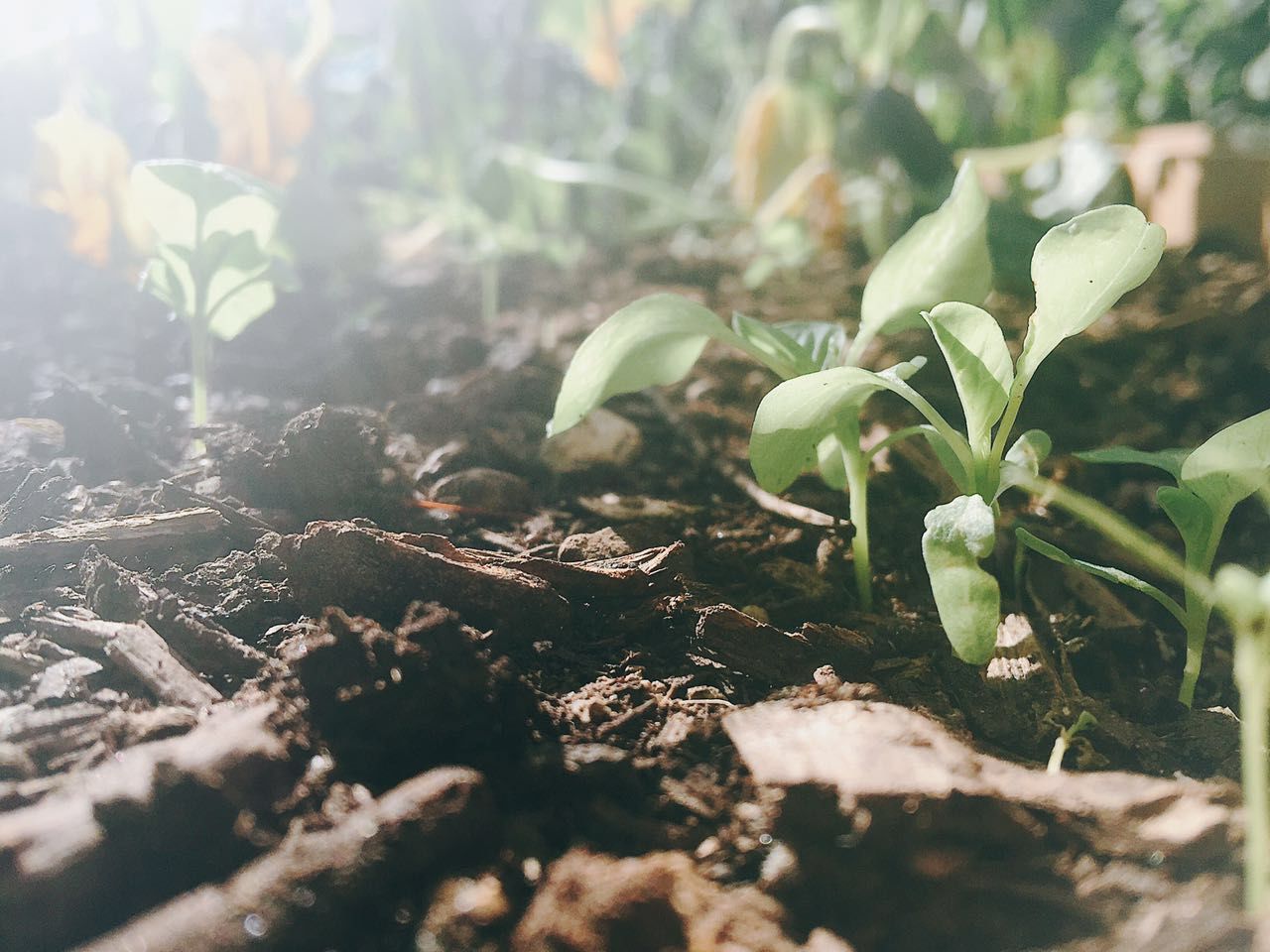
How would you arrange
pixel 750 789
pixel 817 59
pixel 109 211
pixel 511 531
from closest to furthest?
pixel 750 789 < pixel 511 531 < pixel 109 211 < pixel 817 59

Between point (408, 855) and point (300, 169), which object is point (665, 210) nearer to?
point (300, 169)

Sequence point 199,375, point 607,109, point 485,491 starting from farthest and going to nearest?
point 607,109 → point 199,375 → point 485,491

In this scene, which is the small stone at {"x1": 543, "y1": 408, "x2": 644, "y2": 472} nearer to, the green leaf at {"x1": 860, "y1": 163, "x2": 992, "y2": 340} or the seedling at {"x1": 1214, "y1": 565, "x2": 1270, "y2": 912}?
the green leaf at {"x1": 860, "y1": 163, "x2": 992, "y2": 340}

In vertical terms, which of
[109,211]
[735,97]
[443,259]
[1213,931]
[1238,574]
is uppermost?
[735,97]

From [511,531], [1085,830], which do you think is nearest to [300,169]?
[511,531]

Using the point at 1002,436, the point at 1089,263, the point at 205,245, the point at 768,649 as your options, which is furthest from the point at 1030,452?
the point at 205,245

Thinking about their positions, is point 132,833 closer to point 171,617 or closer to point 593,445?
point 171,617
